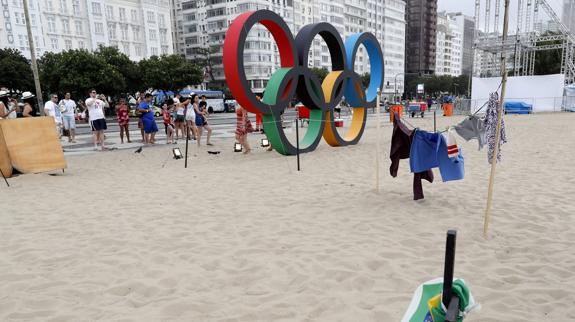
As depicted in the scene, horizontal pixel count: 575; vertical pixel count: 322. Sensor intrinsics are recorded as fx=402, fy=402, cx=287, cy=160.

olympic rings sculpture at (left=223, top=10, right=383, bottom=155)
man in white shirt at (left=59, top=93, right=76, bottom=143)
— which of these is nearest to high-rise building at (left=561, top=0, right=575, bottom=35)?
olympic rings sculpture at (left=223, top=10, right=383, bottom=155)

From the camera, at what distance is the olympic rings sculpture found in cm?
934

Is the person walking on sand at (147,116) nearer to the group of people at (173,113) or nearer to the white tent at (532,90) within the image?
the group of people at (173,113)

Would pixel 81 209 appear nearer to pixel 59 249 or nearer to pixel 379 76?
A: pixel 59 249

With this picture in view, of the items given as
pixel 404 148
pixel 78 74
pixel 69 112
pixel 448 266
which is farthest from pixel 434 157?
pixel 78 74

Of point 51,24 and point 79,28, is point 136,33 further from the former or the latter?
point 51,24

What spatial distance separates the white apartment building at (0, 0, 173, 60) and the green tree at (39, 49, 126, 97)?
21591 millimetres

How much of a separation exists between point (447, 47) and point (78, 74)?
128 metres

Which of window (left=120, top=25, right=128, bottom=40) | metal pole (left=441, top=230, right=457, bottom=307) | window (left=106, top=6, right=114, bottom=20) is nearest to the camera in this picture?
metal pole (left=441, top=230, right=457, bottom=307)

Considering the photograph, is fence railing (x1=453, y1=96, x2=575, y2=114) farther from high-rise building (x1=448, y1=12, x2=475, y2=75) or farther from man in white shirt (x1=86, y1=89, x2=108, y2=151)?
high-rise building (x1=448, y1=12, x2=475, y2=75)

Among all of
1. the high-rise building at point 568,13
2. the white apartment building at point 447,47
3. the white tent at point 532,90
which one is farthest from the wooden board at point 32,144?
the white apartment building at point 447,47

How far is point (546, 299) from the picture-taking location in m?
3.23

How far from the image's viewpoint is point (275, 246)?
4391 millimetres

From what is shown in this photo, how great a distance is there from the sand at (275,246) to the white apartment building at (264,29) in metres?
63.4

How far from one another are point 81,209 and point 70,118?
8990 mm
